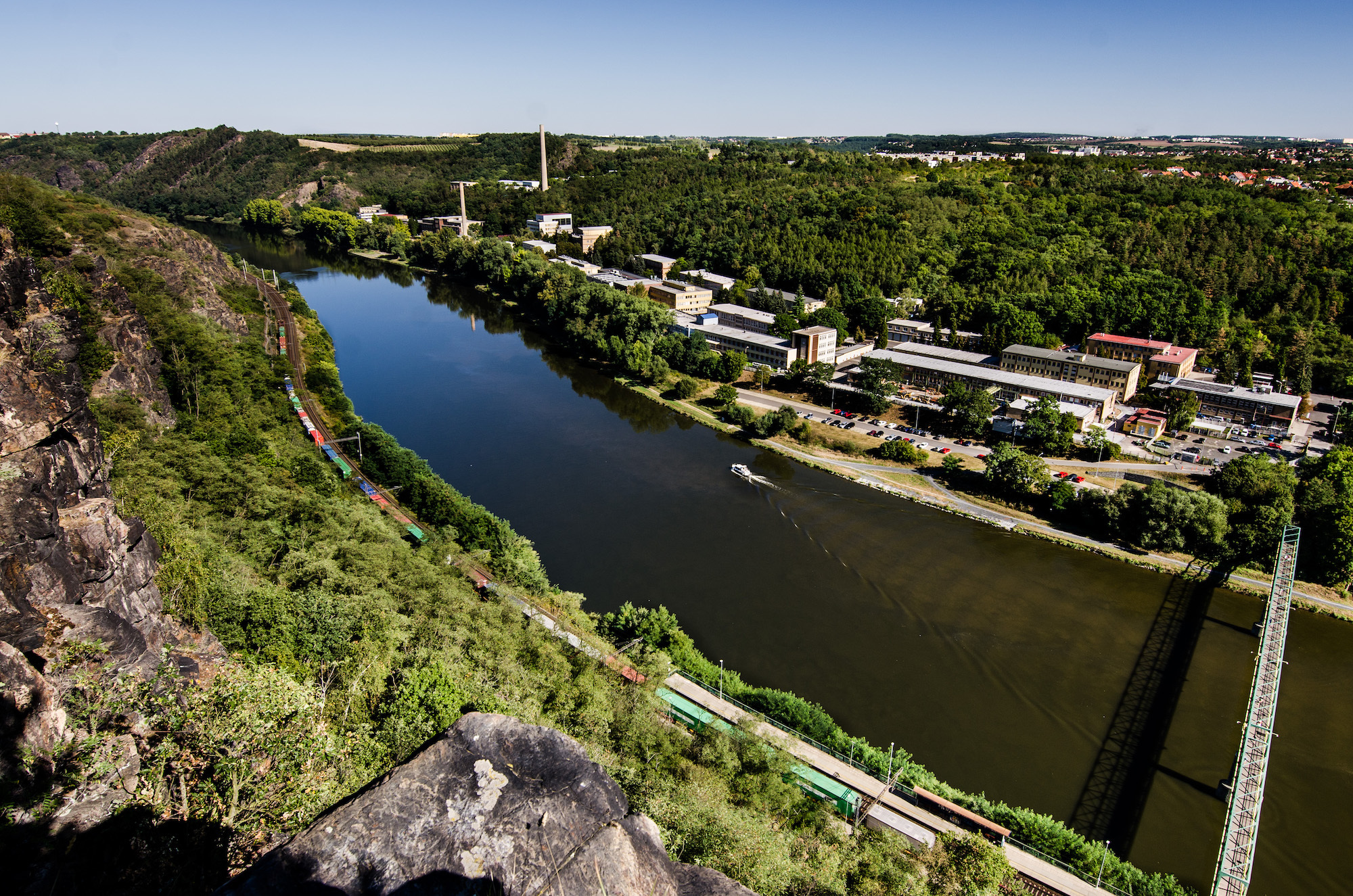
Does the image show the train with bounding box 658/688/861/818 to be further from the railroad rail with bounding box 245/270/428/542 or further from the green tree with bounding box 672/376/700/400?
the green tree with bounding box 672/376/700/400

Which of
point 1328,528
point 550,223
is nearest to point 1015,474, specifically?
point 1328,528

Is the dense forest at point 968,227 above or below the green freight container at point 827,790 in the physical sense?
above

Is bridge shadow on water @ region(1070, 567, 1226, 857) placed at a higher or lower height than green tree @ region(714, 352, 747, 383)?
lower

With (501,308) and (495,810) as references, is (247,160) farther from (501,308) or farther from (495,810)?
(495,810)

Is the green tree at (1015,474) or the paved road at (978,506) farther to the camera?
the green tree at (1015,474)

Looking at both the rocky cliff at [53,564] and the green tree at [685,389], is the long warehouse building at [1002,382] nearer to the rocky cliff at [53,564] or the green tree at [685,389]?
the green tree at [685,389]

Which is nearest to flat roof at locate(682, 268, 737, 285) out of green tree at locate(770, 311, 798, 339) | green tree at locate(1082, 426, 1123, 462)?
green tree at locate(770, 311, 798, 339)

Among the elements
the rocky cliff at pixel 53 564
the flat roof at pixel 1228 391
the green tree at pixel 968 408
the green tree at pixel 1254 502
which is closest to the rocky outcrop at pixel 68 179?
the rocky cliff at pixel 53 564
